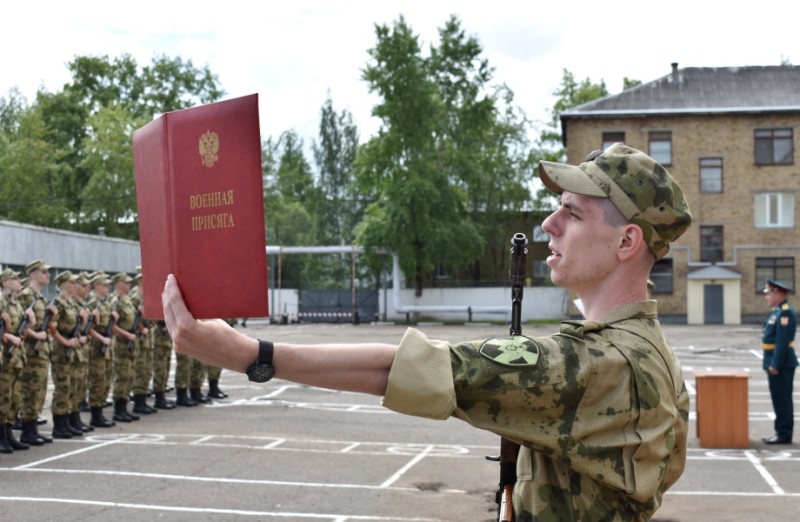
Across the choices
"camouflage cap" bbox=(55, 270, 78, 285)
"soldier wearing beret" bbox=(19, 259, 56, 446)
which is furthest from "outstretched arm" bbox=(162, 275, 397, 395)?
"camouflage cap" bbox=(55, 270, 78, 285)

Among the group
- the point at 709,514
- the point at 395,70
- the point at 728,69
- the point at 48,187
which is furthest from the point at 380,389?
the point at 48,187

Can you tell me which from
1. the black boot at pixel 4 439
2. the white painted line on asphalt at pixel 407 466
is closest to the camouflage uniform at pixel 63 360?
the black boot at pixel 4 439

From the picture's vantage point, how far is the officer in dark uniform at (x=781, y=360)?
12406 millimetres

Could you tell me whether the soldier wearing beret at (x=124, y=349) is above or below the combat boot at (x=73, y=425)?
above

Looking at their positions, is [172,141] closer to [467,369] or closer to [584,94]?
[467,369]

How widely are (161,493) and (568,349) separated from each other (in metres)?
8.23

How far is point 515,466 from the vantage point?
2369 millimetres

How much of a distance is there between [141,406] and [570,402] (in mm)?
14974

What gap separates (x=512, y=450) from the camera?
2.41 meters

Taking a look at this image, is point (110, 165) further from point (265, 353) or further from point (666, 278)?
point (265, 353)

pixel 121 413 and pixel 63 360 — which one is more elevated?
pixel 63 360

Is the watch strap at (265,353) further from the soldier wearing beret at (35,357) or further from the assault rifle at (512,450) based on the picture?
the soldier wearing beret at (35,357)

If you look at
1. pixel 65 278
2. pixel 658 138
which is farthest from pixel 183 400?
pixel 658 138

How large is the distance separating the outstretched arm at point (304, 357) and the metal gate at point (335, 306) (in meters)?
44.5
